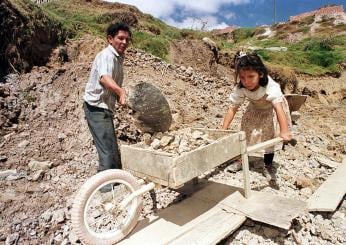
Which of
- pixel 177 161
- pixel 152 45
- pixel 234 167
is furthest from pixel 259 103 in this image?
pixel 152 45

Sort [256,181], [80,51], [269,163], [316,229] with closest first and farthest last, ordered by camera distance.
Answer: [316,229] < [256,181] < [269,163] < [80,51]

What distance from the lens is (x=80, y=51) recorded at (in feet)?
31.7

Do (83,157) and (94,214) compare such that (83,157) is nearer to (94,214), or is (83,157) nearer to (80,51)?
(94,214)

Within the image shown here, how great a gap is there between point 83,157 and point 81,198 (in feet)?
11.3

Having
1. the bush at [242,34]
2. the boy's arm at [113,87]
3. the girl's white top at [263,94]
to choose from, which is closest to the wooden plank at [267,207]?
the girl's white top at [263,94]

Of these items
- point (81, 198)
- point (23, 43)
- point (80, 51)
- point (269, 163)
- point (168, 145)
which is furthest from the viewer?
point (80, 51)

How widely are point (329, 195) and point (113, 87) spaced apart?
2.79 m

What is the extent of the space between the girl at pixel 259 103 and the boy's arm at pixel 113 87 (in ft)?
4.49

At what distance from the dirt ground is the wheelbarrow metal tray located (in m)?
0.79

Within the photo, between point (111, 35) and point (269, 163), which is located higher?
point (111, 35)

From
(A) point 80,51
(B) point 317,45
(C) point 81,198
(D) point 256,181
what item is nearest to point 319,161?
(D) point 256,181

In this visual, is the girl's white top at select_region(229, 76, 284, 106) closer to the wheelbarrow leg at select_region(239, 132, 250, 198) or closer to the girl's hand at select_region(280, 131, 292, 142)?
the girl's hand at select_region(280, 131, 292, 142)

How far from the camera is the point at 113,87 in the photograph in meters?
3.49

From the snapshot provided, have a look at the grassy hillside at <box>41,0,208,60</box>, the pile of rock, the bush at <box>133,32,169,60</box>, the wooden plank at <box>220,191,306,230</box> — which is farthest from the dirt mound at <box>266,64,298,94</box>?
the pile of rock
